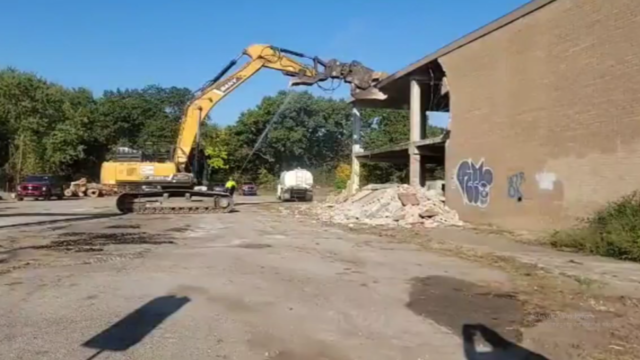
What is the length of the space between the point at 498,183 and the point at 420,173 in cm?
788

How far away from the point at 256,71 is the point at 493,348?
26782 millimetres

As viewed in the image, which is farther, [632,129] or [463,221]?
[463,221]

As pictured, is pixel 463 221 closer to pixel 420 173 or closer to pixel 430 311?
pixel 420 173

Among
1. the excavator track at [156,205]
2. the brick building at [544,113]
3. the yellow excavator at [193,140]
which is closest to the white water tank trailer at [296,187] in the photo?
the yellow excavator at [193,140]

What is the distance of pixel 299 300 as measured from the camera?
8.16 meters

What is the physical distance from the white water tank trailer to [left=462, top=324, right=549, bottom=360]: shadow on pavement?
37672mm

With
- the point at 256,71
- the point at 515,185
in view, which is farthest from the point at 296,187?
the point at 515,185

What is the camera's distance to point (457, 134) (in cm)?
2411

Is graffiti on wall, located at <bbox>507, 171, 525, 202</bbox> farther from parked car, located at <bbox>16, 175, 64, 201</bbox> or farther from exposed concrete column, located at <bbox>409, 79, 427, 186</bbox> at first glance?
parked car, located at <bbox>16, 175, 64, 201</bbox>

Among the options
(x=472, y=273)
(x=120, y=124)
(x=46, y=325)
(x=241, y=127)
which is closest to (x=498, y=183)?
(x=472, y=273)

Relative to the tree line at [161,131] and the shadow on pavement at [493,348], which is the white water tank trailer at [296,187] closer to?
the tree line at [161,131]

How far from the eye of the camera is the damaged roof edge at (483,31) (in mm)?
19203

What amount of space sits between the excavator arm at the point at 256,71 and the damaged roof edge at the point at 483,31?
372 cm

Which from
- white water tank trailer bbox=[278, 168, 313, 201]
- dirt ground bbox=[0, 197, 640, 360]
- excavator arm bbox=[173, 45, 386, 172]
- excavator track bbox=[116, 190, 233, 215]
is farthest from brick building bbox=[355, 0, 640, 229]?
white water tank trailer bbox=[278, 168, 313, 201]
